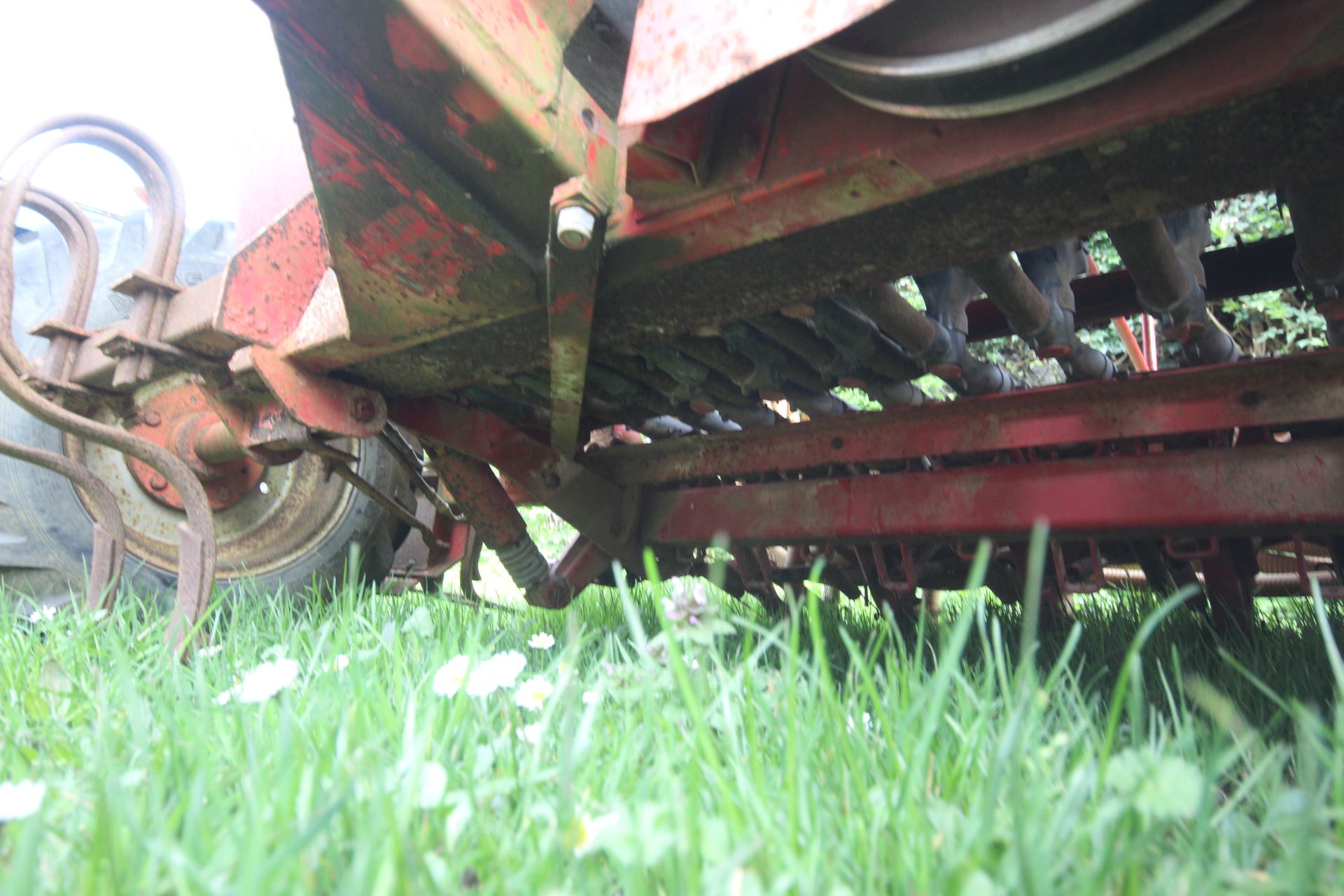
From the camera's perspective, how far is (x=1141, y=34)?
695mm

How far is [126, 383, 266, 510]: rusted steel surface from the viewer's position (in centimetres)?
210

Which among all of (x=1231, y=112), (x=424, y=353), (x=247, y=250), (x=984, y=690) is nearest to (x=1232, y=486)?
(x=1231, y=112)

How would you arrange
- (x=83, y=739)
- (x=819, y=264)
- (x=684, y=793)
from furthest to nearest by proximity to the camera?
(x=819, y=264), (x=83, y=739), (x=684, y=793)

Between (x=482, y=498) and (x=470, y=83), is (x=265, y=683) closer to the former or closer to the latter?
(x=470, y=83)

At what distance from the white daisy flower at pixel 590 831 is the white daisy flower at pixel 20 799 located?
401 mm

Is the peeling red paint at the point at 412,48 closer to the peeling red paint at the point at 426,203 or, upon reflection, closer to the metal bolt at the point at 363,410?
the peeling red paint at the point at 426,203

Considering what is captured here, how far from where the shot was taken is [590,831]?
1.88ft

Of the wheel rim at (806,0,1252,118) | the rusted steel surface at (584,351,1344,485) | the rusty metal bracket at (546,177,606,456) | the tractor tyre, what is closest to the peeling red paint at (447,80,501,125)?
the rusty metal bracket at (546,177,606,456)

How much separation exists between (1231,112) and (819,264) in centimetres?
47

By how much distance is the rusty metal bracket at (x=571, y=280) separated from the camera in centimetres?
94

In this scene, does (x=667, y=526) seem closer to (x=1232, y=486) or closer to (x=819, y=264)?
(x=819, y=264)

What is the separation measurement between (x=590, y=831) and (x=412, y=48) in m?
0.81

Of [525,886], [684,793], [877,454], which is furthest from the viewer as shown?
[877,454]

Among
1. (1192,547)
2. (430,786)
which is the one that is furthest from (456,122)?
(1192,547)
